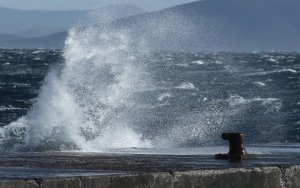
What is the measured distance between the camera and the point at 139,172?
716 cm

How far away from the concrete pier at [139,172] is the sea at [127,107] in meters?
3.51

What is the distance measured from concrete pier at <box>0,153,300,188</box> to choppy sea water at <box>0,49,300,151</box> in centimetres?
359

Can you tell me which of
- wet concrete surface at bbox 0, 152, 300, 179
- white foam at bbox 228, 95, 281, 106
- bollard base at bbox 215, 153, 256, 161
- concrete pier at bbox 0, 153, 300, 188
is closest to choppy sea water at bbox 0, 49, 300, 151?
white foam at bbox 228, 95, 281, 106

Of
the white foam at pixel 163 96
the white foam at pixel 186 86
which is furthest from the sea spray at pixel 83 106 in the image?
the white foam at pixel 186 86

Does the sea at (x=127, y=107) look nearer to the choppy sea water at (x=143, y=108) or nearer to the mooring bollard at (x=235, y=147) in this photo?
the choppy sea water at (x=143, y=108)

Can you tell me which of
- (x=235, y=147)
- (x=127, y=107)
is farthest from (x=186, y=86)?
(x=235, y=147)

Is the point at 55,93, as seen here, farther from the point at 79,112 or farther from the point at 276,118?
the point at 276,118

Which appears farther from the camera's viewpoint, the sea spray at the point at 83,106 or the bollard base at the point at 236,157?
the sea spray at the point at 83,106

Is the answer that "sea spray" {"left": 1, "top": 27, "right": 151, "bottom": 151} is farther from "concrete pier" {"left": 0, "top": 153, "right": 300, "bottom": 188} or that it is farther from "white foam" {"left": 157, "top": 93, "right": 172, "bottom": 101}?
"concrete pier" {"left": 0, "top": 153, "right": 300, "bottom": 188}

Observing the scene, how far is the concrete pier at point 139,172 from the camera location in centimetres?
638

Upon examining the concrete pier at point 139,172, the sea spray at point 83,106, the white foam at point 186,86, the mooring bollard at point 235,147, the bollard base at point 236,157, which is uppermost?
the white foam at point 186,86

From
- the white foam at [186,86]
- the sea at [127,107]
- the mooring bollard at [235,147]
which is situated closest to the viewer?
the mooring bollard at [235,147]

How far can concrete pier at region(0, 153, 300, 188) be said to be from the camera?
20.9 feet

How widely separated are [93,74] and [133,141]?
16523 millimetres
